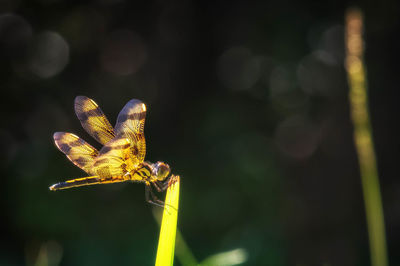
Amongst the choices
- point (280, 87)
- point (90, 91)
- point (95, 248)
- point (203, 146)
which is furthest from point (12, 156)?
point (280, 87)

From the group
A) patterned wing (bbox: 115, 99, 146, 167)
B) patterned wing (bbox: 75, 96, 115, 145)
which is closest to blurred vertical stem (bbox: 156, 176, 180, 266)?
patterned wing (bbox: 115, 99, 146, 167)

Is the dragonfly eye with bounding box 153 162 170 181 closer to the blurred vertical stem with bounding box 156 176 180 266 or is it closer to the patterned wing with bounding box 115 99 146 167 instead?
the patterned wing with bounding box 115 99 146 167

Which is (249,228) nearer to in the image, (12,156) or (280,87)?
(280,87)

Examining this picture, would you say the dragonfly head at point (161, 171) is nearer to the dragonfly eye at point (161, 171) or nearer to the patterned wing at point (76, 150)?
the dragonfly eye at point (161, 171)

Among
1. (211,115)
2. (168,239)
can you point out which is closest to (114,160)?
(168,239)

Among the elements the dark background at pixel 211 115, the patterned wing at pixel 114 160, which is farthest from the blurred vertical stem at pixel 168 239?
the dark background at pixel 211 115

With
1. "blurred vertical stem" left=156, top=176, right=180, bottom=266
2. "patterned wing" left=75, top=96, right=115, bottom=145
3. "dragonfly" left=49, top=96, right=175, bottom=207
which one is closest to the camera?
"blurred vertical stem" left=156, top=176, right=180, bottom=266
